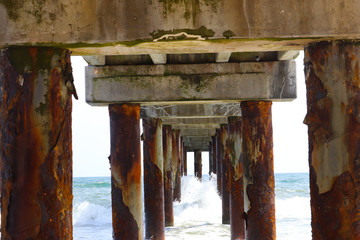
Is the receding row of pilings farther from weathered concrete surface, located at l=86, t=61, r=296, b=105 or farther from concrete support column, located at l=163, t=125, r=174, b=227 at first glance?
concrete support column, located at l=163, t=125, r=174, b=227

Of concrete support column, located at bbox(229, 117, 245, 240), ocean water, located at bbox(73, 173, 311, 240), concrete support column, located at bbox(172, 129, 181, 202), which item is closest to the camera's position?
concrete support column, located at bbox(229, 117, 245, 240)

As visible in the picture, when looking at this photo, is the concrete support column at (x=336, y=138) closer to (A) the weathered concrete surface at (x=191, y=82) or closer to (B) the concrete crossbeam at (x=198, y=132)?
(A) the weathered concrete surface at (x=191, y=82)

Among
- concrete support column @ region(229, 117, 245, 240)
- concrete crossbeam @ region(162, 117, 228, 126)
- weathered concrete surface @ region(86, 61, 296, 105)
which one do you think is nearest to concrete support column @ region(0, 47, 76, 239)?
weathered concrete surface @ region(86, 61, 296, 105)

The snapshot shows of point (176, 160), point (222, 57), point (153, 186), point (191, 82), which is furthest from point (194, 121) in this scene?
point (222, 57)

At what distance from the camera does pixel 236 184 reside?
34.1 feet

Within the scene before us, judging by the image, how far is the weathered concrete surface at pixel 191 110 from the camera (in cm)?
1017

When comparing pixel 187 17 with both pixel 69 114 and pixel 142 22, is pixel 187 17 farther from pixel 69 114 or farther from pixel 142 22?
pixel 69 114

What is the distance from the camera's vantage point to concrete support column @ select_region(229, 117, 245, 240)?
33.3 feet

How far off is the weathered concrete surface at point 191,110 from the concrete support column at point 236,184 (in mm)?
648

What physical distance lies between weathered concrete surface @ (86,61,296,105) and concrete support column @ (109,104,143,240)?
19.4 inches

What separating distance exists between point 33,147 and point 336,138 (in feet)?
7.69

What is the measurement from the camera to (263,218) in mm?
6922

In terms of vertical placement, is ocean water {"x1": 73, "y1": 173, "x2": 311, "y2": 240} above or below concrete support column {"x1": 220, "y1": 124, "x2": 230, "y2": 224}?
below

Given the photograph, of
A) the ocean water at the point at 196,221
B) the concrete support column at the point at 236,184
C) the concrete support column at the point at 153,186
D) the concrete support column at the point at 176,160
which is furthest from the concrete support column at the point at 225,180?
the concrete support column at the point at 176,160
